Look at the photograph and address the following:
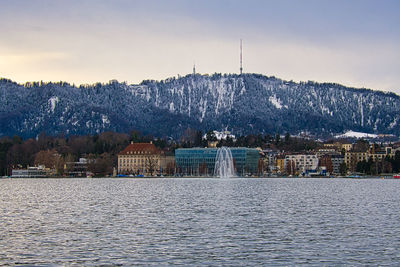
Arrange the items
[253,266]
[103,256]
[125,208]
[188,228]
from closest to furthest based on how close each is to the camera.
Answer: [253,266], [103,256], [188,228], [125,208]

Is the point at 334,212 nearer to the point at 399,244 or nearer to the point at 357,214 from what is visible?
the point at 357,214

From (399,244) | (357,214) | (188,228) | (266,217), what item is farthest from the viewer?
(357,214)

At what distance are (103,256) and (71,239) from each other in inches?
249

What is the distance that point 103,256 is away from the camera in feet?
119

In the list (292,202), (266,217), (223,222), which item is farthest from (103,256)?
(292,202)

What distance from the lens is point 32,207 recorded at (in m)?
67.4

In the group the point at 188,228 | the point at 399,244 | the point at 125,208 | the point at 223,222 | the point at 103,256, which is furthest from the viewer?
the point at 125,208

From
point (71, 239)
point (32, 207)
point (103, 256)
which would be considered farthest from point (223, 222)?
point (32, 207)

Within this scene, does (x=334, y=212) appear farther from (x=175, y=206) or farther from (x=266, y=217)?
(x=175, y=206)

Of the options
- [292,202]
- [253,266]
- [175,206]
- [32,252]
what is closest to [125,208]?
[175,206]

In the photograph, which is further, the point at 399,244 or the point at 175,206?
the point at 175,206

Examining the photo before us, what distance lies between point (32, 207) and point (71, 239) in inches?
1057

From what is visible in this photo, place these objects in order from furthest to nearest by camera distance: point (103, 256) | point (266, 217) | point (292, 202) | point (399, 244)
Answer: point (292, 202)
point (266, 217)
point (399, 244)
point (103, 256)

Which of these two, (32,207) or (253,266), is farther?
(32,207)
